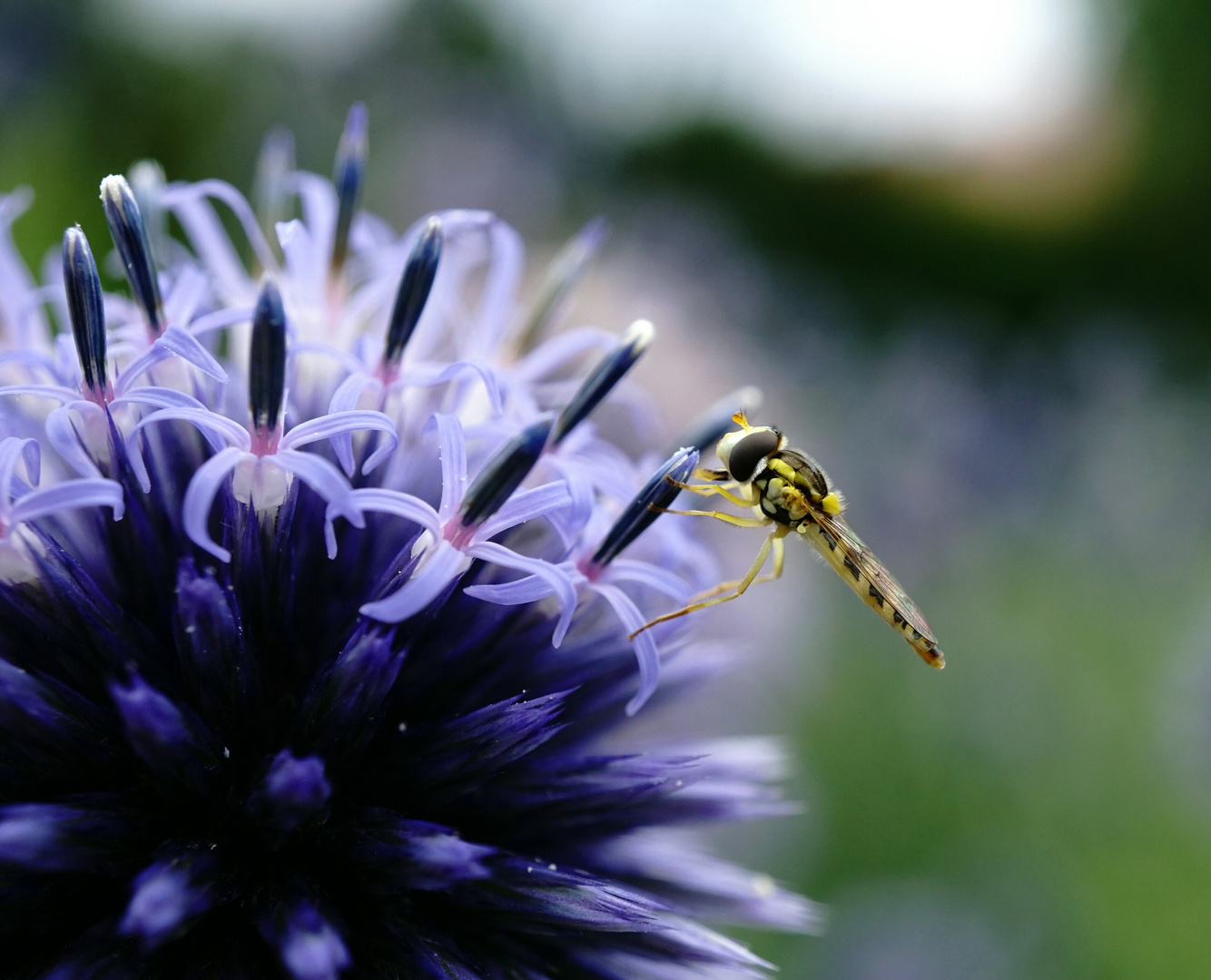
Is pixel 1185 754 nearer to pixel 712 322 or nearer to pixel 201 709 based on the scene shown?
pixel 712 322

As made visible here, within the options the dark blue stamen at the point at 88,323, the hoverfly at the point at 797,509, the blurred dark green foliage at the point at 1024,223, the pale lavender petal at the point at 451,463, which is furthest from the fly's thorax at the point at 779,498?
the blurred dark green foliage at the point at 1024,223

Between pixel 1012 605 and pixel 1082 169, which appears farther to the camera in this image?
pixel 1082 169

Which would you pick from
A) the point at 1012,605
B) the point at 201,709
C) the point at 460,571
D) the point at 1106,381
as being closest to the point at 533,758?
the point at 460,571

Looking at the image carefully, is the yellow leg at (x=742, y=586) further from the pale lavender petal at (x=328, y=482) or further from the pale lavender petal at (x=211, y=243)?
the pale lavender petal at (x=211, y=243)

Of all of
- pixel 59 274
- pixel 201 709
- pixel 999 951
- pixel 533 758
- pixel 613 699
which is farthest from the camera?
pixel 999 951

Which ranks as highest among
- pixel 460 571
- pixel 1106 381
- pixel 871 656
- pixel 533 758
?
pixel 1106 381

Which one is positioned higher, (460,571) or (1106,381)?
(1106,381)
